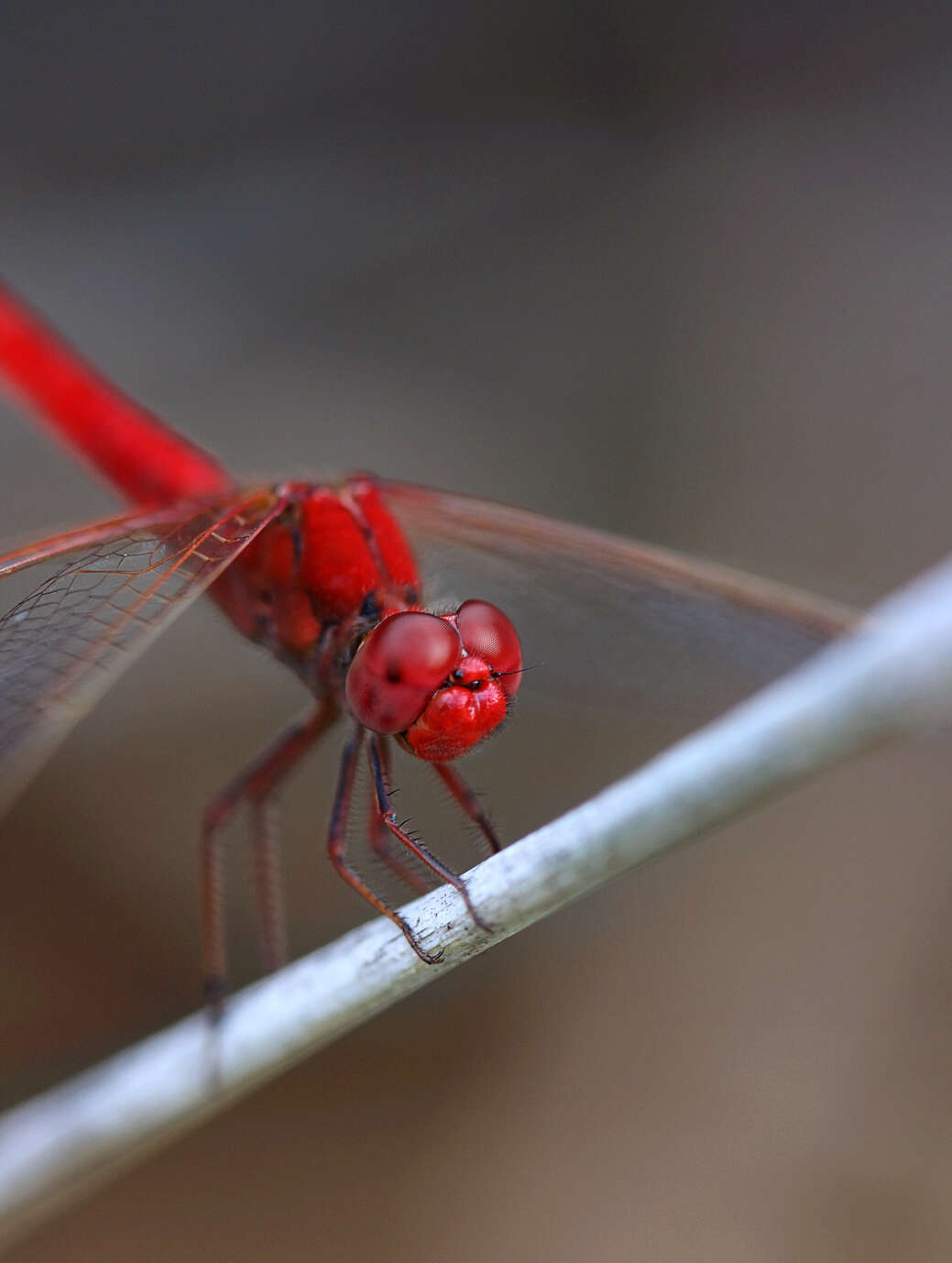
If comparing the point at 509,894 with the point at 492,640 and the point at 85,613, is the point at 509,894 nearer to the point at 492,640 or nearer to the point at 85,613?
the point at 492,640

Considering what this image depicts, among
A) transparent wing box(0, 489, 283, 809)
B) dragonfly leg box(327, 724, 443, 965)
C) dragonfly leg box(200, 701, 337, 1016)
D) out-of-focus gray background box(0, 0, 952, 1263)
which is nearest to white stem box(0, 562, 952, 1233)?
dragonfly leg box(327, 724, 443, 965)

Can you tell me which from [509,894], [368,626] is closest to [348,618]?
[368,626]

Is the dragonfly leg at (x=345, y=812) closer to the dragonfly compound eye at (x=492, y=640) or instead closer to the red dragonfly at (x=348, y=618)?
the red dragonfly at (x=348, y=618)

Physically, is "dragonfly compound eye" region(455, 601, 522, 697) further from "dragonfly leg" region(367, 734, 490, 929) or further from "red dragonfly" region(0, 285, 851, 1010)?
"dragonfly leg" region(367, 734, 490, 929)

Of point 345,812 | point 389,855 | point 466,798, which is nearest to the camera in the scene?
point 466,798

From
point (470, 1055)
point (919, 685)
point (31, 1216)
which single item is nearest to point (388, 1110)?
point (470, 1055)
